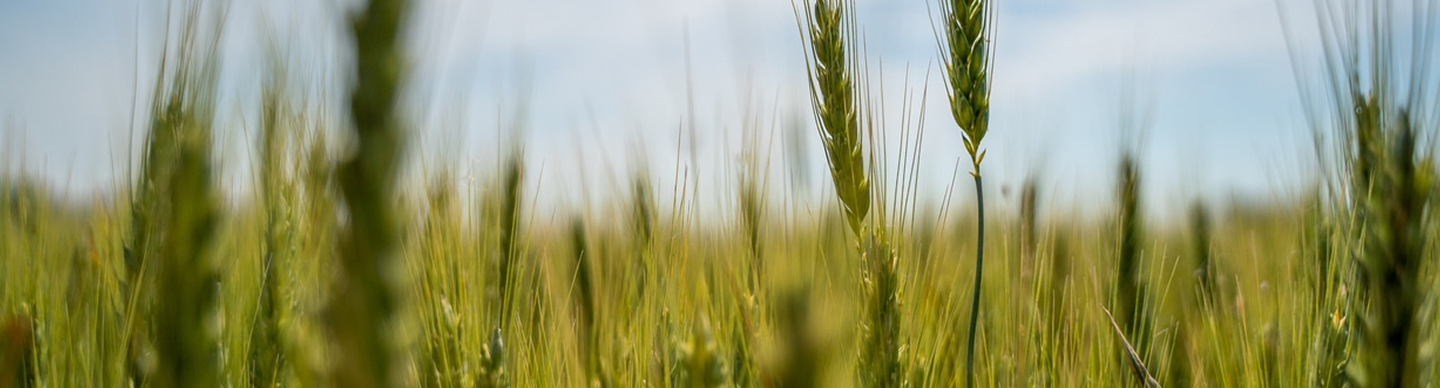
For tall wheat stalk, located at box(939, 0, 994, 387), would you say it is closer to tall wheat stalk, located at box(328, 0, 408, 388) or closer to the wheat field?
the wheat field

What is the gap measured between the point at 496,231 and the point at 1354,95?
4.75 feet

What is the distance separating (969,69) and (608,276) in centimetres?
65

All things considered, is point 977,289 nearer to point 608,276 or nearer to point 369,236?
point 608,276

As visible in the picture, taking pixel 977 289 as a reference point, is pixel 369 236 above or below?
above

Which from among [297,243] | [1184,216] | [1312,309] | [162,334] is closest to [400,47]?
[162,334]

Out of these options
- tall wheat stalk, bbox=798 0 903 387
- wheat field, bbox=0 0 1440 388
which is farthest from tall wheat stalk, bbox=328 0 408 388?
tall wheat stalk, bbox=798 0 903 387

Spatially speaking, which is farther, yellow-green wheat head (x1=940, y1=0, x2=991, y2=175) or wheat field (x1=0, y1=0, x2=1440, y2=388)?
yellow-green wheat head (x1=940, y1=0, x2=991, y2=175)

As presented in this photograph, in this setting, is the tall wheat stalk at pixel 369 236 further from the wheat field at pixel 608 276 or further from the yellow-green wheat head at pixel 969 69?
the yellow-green wheat head at pixel 969 69

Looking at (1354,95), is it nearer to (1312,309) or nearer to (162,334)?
(1312,309)

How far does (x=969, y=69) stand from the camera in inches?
56.1

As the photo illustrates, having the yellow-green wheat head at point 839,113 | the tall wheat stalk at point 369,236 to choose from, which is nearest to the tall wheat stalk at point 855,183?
the yellow-green wheat head at point 839,113

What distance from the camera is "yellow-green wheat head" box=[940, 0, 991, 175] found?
1.41m

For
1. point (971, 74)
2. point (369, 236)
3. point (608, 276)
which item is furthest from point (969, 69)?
point (369, 236)

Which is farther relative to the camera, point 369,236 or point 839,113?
point 839,113
